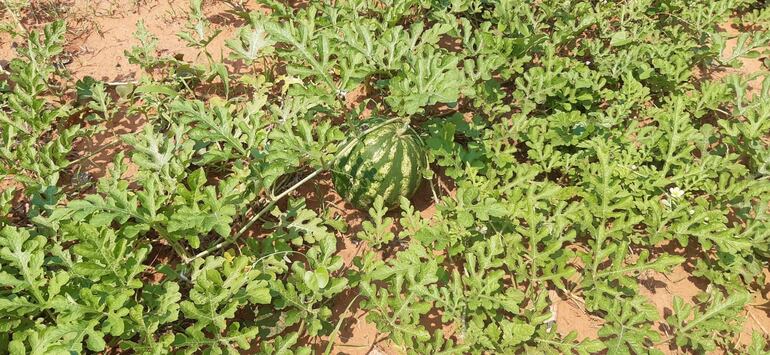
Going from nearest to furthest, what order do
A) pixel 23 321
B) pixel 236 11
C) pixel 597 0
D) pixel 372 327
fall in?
pixel 23 321 → pixel 372 327 → pixel 236 11 → pixel 597 0

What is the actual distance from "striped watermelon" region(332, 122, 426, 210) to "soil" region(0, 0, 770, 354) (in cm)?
30

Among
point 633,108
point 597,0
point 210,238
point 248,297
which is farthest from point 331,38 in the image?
point 597,0

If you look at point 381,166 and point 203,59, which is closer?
point 381,166

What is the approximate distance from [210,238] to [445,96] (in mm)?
1806

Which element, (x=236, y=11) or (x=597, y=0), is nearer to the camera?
(x=236, y=11)

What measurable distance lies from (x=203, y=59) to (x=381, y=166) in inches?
83.9

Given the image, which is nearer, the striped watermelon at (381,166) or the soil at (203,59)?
the soil at (203,59)

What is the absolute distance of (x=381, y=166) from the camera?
11.2 ft

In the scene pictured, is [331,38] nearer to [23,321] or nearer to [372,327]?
[372,327]

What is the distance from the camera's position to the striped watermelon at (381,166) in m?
3.41

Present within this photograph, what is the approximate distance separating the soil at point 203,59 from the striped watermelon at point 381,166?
1.00 feet

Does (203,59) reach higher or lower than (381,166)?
higher

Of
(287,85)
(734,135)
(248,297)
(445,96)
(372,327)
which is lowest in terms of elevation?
(372,327)

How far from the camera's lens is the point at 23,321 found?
2701 mm
